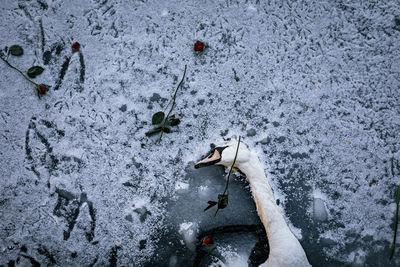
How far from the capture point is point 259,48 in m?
1.34

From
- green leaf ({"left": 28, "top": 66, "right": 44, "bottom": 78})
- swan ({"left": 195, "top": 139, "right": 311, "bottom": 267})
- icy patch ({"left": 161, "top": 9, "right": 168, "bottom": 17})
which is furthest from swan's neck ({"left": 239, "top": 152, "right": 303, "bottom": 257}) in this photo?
green leaf ({"left": 28, "top": 66, "right": 44, "bottom": 78})

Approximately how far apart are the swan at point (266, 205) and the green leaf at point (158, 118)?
28 centimetres

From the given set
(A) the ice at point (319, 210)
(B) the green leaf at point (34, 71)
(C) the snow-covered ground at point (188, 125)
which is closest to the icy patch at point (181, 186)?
(C) the snow-covered ground at point (188, 125)

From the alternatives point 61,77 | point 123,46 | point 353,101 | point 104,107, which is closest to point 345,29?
point 353,101

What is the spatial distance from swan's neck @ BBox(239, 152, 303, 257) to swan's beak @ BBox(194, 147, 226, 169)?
0.12 m

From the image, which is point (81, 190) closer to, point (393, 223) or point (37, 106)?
point (37, 106)

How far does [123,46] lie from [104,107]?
0.33 metres

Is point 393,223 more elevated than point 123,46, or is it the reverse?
point 123,46

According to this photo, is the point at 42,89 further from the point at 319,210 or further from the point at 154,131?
the point at 319,210

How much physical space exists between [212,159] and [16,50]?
115 centimetres

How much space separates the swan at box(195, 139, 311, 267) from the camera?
106cm

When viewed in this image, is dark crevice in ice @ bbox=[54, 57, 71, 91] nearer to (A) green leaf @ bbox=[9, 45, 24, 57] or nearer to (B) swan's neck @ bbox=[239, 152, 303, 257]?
(A) green leaf @ bbox=[9, 45, 24, 57]

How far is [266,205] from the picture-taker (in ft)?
3.73

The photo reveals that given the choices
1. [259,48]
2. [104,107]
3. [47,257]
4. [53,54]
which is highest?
[259,48]
